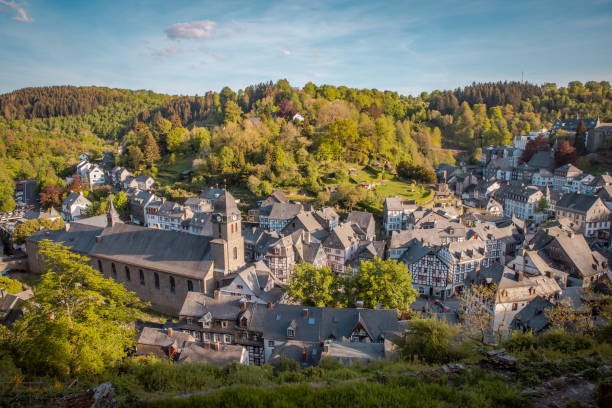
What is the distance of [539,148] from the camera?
8912 centimetres

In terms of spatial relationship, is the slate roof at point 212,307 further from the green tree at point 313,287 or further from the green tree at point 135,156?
the green tree at point 135,156

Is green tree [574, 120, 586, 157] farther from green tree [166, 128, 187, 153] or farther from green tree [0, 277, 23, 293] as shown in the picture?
green tree [0, 277, 23, 293]

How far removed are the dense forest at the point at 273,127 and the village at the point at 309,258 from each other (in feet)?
26.9

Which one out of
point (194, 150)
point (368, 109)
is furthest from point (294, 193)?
point (368, 109)

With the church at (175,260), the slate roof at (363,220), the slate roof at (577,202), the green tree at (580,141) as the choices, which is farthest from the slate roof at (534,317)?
the green tree at (580,141)

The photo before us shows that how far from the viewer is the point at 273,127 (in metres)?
75.4

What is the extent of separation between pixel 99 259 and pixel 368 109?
73819 mm

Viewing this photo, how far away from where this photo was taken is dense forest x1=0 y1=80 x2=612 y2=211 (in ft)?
228

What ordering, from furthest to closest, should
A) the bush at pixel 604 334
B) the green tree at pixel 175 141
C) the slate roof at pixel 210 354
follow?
the green tree at pixel 175 141, the slate roof at pixel 210 354, the bush at pixel 604 334

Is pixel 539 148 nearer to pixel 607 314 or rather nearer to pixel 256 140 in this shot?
pixel 256 140

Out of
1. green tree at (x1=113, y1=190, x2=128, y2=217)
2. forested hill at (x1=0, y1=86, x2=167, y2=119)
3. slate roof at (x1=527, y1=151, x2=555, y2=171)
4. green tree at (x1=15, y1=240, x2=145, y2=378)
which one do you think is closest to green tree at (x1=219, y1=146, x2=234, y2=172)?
green tree at (x1=113, y1=190, x2=128, y2=217)

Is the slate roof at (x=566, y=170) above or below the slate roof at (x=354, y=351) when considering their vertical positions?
above

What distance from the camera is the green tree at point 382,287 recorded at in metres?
27.1

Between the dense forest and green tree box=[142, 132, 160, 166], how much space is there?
8.1 inches
